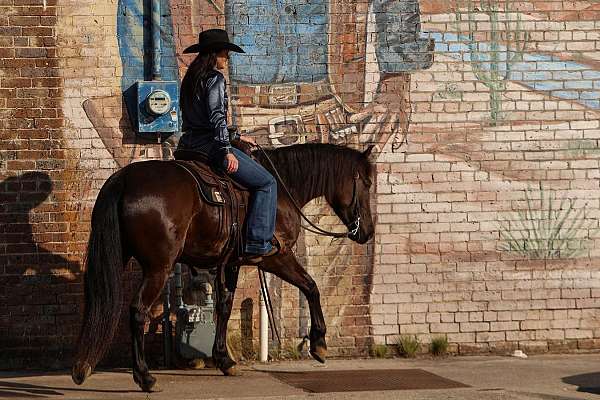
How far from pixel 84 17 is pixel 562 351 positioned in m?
6.03

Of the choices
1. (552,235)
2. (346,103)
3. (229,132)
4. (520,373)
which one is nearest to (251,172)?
(229,132)

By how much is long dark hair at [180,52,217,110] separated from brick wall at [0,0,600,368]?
1.84 m

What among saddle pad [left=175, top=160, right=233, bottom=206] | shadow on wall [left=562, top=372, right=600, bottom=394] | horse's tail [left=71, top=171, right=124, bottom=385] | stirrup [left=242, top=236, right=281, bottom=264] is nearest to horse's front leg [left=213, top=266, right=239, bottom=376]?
stirrup [left=242, top=236, right=281, bottom=264]

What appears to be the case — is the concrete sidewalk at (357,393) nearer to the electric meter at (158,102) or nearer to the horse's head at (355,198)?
the horse's head at (355,198)

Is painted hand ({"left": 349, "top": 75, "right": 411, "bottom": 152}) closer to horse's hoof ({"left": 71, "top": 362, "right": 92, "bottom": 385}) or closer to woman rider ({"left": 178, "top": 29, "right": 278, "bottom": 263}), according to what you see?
woman rider ({"left": 178, "top": 29, "right": 278, "bottom": 263})

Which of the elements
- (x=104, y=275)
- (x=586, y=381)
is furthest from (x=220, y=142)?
(x=586, y=381)

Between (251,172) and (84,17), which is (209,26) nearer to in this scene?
(84,17)

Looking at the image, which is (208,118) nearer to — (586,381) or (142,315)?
(142,315)

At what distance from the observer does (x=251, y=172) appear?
9180mm

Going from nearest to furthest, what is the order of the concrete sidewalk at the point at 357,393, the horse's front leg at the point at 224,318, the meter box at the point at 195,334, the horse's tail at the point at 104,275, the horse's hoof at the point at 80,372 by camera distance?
the horse's hoof at the point at 80,372
the horse's tail at the point at 104,275
the concrete sidewalk at the point at 357,393
the horse's front leg at the point at 224,318
the meter box at the point at 195,334

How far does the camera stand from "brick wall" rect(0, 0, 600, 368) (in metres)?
11.0

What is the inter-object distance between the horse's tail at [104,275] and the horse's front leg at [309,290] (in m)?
1.51

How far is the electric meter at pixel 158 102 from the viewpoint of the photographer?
10.8m

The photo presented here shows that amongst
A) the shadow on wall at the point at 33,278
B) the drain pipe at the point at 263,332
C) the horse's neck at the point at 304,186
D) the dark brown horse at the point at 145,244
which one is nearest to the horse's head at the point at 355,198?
the horse's neck at the point at 304,186
